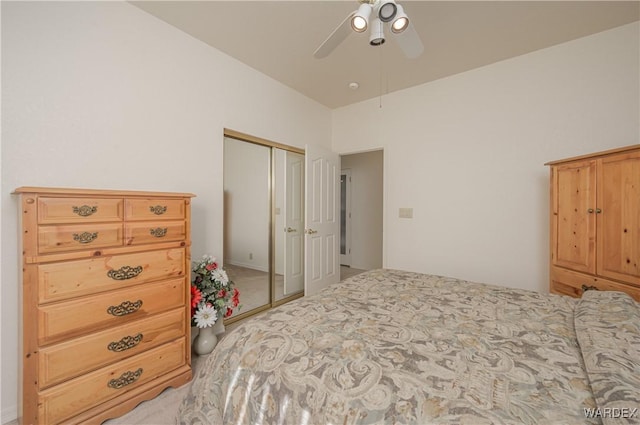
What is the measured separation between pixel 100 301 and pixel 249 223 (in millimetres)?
1924

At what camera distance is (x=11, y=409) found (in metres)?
1.48

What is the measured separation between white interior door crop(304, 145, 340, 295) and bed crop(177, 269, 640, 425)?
197cm

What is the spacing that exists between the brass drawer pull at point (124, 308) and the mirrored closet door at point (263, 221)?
132 centimetres

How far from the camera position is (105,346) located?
1.45m

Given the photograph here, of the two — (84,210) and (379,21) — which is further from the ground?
(379,21)

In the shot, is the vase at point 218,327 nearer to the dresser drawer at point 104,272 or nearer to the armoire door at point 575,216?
the dresser drawer at point 104,272

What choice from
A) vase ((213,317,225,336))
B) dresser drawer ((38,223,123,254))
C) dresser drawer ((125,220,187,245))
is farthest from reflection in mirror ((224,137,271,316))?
dresser drawer ((38,223,123,254))

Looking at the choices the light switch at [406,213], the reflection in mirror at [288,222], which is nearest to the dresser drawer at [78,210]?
the reflection in mirror at [288,222]

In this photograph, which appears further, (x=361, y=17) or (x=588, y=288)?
(x=588, y=288)

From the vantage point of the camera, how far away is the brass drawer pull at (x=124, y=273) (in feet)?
4.82

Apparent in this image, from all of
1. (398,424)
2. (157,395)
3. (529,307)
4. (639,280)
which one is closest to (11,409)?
(157,395)

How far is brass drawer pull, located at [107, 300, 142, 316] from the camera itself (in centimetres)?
147

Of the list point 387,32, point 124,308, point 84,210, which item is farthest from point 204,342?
point 387,32

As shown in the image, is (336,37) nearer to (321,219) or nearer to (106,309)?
→ (106,309)
